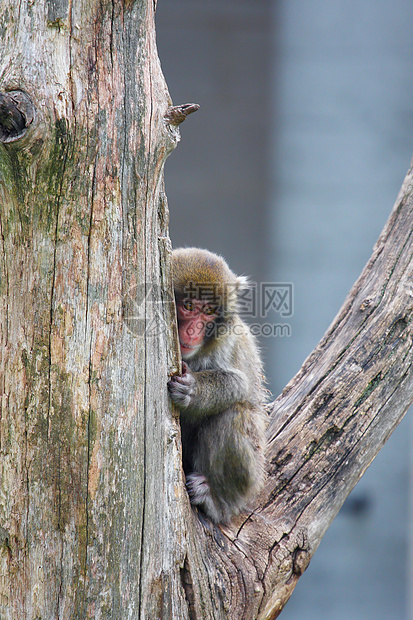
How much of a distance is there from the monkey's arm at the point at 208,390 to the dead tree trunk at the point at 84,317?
0.27 m

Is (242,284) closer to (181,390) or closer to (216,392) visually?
(216,392)

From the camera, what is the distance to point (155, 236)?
2486 mm

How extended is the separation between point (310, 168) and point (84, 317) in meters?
5.13

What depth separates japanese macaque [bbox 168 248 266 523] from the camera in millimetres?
3086

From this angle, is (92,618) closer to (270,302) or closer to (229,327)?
(229,327)

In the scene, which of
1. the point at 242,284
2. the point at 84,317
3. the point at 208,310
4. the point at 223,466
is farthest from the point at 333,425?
the point at 84,317

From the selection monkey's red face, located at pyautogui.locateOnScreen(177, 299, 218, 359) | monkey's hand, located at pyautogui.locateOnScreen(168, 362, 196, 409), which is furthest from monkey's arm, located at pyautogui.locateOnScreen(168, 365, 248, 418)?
monkey's red face, located at pyautogui.locateOnScreen(177, 299, 218, 359)

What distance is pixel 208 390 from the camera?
10.3 ft

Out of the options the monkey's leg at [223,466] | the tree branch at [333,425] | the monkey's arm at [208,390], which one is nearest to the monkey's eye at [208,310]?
the monkey's arm at [208,390]

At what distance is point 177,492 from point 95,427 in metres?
0.52

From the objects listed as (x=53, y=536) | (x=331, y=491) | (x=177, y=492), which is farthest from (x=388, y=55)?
(x=53, y=536)

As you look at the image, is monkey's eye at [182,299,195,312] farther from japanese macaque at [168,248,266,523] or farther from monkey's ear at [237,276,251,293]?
monkey's ear at [237,276,251,293]

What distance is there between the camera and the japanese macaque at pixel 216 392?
309cm

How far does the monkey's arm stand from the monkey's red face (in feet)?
0.49
